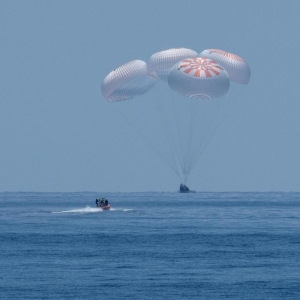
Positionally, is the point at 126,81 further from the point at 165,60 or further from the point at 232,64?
the point at 232,64

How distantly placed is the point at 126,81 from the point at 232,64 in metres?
7.12

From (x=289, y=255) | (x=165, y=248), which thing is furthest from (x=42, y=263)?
(x=289, y=255)

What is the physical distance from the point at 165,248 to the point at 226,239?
17.7 feet

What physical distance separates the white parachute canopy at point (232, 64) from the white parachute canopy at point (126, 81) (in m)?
4.38

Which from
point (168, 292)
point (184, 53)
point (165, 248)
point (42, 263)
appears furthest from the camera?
point (184, 53)

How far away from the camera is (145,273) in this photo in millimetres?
35094

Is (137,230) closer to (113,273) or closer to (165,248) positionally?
(165,248)

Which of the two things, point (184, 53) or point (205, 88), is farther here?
point (184, 53)

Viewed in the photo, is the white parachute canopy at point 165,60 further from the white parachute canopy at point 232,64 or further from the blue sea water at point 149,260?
the blue sea water at point 149,260

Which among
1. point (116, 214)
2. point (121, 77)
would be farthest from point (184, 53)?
point (116, 214)

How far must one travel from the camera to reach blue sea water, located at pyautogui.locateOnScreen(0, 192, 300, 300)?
104 feet

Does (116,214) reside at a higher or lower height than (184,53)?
lower

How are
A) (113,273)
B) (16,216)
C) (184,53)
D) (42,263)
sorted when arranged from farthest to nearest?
(16,216) < (184,53) < (42,263) < (113,273)

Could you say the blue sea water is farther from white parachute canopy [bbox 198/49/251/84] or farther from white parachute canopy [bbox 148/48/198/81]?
white parachute canopy [bbox 148/48/198/81]
